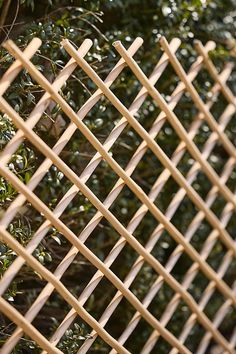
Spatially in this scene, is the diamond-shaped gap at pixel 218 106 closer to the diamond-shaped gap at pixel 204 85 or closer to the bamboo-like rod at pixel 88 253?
the diamond-shaped gap at pixel 204 85

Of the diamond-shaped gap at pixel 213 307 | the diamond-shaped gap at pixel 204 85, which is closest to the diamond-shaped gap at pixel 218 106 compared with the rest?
the diamond-shaped gap at pixel 204 85

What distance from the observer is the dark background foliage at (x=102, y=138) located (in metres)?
1.78

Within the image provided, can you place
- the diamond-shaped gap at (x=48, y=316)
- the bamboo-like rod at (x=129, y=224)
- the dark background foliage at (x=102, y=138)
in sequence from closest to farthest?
the bamboo-like rod at (x=129, y=224) → the dark background foliage at (x=102, y=138) → the diamond-shaped gap at (x=48, y=316)

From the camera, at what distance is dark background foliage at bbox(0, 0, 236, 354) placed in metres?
1.78

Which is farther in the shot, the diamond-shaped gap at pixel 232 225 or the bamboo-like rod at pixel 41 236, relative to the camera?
the diamond-shaped gap at pixel 232 225

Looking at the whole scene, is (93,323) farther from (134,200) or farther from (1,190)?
(134,200)

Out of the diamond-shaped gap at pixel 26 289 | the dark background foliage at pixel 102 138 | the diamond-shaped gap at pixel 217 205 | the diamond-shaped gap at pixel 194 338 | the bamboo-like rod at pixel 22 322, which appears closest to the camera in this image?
the bamboo-like rod at pixel 22 322

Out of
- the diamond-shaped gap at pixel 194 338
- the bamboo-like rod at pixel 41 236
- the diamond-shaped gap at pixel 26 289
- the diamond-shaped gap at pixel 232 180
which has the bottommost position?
the diamond-shaped gap at pixel 194 338

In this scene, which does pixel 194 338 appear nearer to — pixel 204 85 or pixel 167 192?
pixel 167 192

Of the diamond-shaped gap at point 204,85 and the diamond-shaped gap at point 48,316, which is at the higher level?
the diamond-shaped gap at point 204,85

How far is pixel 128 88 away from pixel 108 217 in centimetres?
73

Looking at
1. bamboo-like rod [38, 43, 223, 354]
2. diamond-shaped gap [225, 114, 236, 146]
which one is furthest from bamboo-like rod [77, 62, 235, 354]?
diamond-shaped gap [225, 114, 236, 146]

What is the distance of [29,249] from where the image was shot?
1.49m

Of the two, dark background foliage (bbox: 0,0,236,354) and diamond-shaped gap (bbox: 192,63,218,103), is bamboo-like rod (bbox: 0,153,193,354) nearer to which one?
dark background foliage (bbox: 0,0,236,354)
